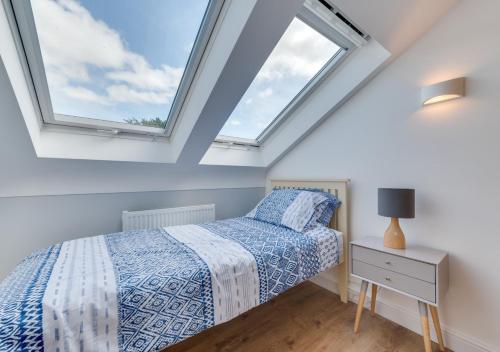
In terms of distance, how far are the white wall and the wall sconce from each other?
2.1 inches

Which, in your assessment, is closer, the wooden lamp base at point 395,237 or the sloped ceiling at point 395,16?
the sloped ceiling at point 395,16

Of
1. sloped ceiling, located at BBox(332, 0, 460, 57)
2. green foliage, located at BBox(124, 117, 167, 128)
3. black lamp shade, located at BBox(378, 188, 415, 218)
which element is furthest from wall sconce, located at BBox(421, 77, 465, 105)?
green foliage, located at BBox(124, 117, 167, 128)

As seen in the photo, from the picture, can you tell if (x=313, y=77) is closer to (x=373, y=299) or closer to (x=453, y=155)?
(x=453, y=155)

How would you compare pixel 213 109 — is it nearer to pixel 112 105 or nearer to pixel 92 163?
pixel 112 105

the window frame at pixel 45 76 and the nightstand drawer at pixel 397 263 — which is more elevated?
the window frame at pixel 45 76

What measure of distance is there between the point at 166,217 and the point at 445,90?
258 cm

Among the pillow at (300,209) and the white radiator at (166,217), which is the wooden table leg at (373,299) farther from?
the white radiator at (166,217)

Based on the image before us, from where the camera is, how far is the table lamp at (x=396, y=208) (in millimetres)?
1596

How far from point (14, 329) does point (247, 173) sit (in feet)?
8.18

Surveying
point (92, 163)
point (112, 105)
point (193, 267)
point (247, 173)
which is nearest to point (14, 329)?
point (193, 267)

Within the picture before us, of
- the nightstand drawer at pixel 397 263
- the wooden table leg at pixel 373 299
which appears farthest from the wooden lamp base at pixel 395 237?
the wooden table leg at pixel 373 299

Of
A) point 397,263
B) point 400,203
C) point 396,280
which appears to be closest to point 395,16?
point 400,203

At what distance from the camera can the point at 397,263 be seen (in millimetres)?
1583

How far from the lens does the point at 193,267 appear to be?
1.31m
